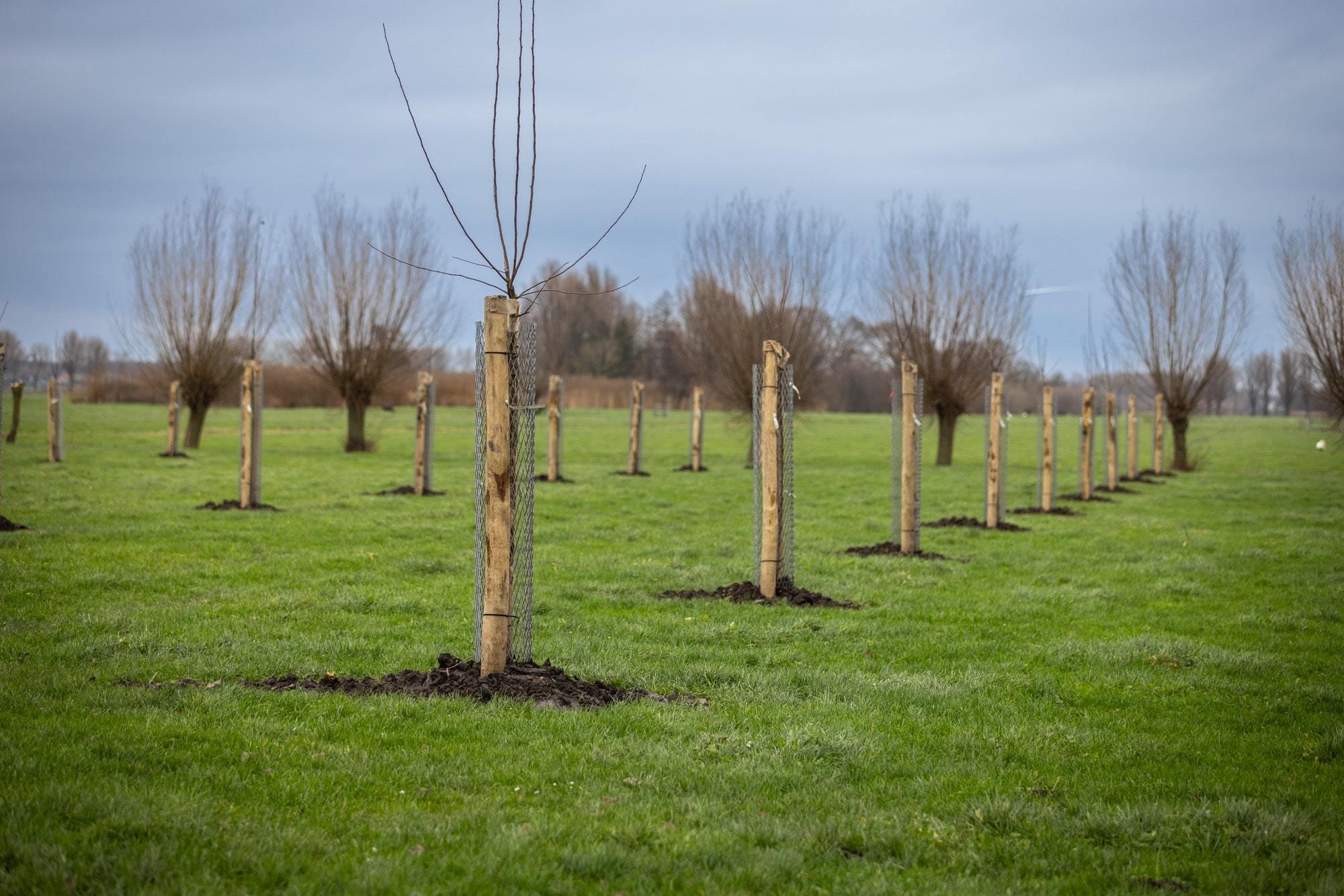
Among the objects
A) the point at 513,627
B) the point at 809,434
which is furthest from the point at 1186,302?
the point at 513,627

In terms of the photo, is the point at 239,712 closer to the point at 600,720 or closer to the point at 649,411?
the point at 600,720

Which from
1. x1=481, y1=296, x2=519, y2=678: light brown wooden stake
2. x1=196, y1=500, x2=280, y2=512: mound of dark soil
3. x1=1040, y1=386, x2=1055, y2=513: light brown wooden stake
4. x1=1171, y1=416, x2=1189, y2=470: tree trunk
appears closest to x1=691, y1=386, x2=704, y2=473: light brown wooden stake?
x1=1040, y1=386, x2=1055, y2=513: light brown wooden stake

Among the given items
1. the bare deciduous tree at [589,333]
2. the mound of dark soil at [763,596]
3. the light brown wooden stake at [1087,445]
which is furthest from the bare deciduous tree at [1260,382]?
the mound of dark soil at [763,596]

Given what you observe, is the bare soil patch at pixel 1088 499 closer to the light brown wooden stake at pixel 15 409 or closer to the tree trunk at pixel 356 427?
the tree trunk at pixel 356 427

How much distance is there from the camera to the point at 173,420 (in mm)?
28531

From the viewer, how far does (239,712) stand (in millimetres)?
5688

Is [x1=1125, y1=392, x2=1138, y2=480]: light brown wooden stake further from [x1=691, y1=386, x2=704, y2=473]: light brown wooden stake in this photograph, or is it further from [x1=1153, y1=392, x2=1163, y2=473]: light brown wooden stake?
[x1=691, y1=386, x2=704, y2=473]: light brown wooden stake

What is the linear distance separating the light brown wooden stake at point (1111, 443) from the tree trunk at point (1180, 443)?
31.4 feet

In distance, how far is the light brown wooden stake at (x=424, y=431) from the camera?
1947 cm

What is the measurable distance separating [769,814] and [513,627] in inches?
98.7

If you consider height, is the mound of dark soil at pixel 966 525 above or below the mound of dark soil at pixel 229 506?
below

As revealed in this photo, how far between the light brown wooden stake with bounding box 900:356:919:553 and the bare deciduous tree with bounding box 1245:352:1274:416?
9610cm

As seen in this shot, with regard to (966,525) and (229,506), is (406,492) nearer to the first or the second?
(229,506)

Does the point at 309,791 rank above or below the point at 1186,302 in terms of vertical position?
below
